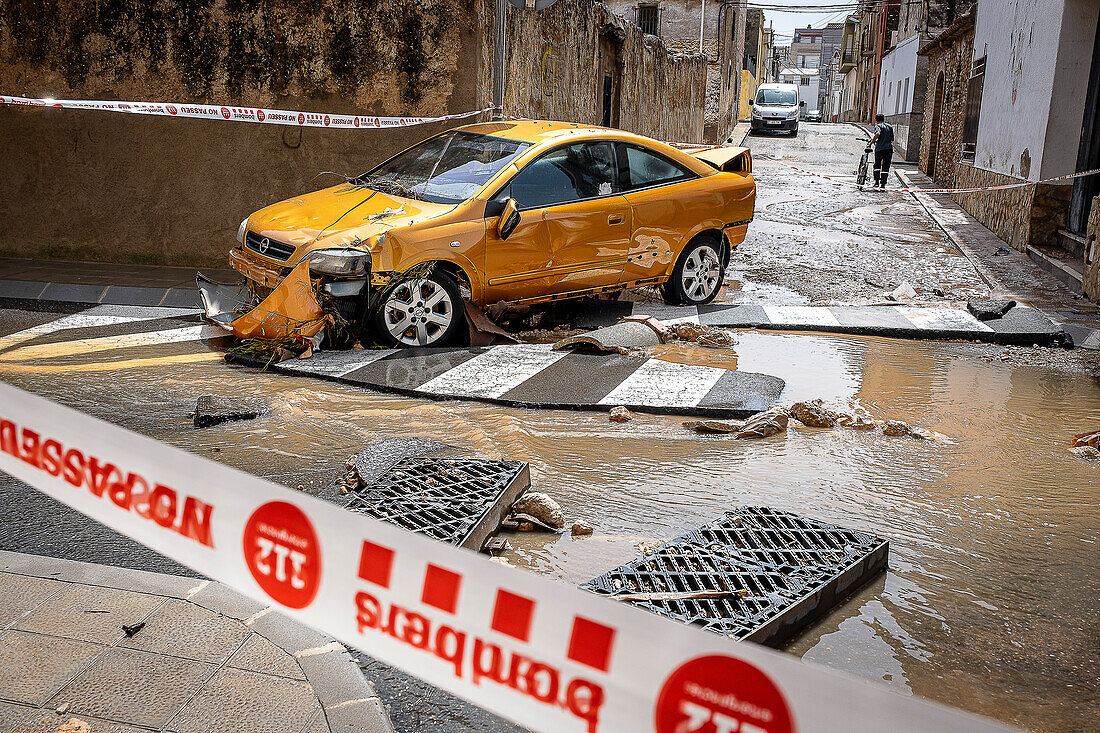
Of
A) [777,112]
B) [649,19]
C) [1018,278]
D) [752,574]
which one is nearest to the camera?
[752,574]

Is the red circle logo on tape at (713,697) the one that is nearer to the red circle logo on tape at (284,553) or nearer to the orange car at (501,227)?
the red circle logo on tape at (284,553)

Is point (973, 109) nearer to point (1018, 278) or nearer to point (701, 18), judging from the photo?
point (1018, 278)

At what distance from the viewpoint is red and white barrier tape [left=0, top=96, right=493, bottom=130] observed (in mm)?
10047

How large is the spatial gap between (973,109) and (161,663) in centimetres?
1896

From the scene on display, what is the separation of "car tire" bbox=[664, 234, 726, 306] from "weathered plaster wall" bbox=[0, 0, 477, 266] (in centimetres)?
290

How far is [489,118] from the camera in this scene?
34.7 ft

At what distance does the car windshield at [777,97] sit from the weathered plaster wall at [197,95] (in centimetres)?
3290

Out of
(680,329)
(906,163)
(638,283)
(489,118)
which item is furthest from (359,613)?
(906,163)

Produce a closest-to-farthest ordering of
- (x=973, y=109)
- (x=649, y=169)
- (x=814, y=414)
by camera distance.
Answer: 1. (x=814, y=414)
2. (x=649, y=169)
3. (x=973, y=109)

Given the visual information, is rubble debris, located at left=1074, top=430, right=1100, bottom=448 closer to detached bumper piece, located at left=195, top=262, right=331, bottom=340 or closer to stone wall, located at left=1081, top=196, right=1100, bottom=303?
stone wall, located at left=1081, top=196, right=1100, bottom=303

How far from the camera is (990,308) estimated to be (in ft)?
29.4

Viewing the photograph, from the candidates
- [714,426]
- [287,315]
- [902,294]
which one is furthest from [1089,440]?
[287,315]

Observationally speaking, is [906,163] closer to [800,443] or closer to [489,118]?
[489,118]

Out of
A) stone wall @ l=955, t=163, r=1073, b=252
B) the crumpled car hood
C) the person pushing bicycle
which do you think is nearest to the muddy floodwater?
the crumpled car hood
